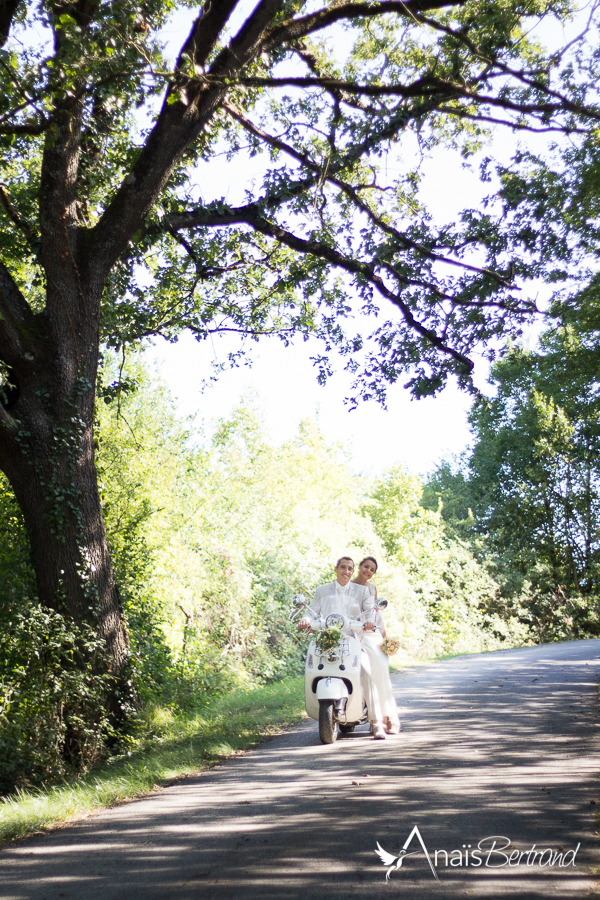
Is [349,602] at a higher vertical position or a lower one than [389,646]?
higher

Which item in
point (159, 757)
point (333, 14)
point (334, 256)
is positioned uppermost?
point (333, 14)

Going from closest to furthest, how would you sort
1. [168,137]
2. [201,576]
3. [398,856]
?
[398,856] < [168,137] < [201,576]

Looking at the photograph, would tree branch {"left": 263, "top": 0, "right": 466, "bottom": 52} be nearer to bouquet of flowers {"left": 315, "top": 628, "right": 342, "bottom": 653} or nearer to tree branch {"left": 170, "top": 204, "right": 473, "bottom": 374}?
tree branch {"left": 170, "top": 204, "right": 473, "bottom": 374}

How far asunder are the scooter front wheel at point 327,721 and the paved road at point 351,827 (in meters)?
0.18

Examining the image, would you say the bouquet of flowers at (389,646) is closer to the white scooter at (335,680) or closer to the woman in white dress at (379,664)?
the woman in white dress at (379,664)

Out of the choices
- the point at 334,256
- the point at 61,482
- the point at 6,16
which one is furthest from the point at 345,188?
the point at 61,482

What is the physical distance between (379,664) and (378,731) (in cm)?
82

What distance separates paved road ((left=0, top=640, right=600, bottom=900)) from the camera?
4.01 meters

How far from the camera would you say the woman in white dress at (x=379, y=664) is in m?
9.10

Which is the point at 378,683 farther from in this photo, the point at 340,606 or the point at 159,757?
the point at 159,757

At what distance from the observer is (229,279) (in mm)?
15117

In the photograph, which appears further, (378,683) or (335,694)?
(378,683)

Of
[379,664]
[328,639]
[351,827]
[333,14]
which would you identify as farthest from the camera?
[333,14]

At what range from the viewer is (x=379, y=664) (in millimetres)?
9336
